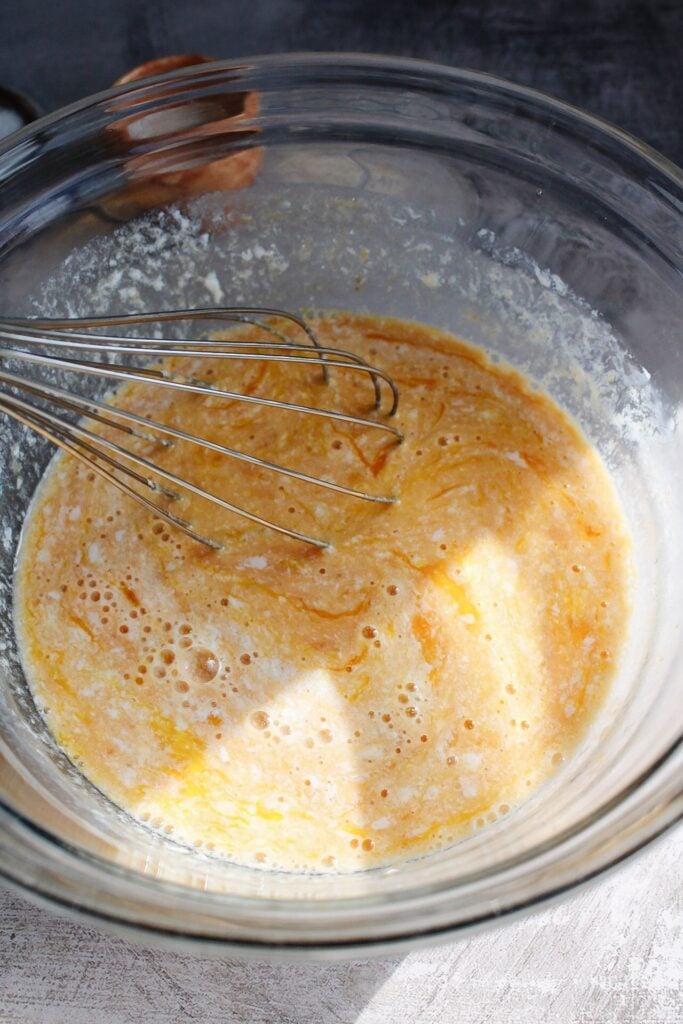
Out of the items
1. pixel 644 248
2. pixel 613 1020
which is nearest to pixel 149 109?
pixel 644 248

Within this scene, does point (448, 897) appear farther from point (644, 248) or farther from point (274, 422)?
point (644, 248)

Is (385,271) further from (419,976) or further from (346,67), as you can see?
(419,976)

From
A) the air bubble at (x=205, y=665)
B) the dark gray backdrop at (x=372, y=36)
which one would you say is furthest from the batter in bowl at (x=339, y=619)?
the dark gray backdrop at (x=372, y=36)

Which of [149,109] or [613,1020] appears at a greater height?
[149,109]

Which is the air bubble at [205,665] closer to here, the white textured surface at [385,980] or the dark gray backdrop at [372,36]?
the white textured surface at [385,980]

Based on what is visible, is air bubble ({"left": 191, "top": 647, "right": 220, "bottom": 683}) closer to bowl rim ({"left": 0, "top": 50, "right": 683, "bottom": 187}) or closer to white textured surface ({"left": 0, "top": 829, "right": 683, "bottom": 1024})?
white textured surface ({"left": 0, "top": 829, "right": 683, "bottom": 1024})

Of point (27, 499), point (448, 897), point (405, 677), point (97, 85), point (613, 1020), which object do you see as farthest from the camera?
point (97, 85)
